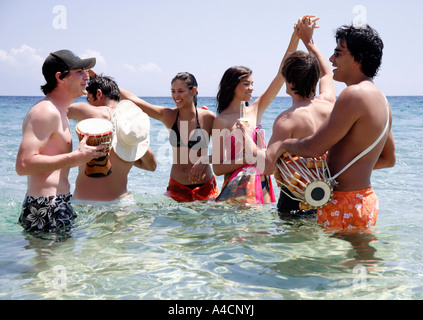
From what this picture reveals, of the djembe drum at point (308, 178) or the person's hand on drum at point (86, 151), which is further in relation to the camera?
the person's hand on drum at point (86, 151)

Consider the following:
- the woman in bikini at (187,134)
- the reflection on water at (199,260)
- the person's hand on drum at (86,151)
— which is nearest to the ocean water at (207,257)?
the reflection on water at (199,260)

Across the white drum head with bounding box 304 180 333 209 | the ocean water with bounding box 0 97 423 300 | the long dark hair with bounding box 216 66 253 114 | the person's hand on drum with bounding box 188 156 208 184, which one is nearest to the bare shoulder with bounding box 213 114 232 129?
the long dark hair with bounding box 216 66 253 114

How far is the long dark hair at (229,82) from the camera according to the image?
5.37 meters

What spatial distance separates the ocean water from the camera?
11.2 ft

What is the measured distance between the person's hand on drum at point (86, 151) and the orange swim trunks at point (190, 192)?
207 centimetres

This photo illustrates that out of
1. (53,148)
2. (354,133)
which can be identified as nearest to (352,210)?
(354,133)

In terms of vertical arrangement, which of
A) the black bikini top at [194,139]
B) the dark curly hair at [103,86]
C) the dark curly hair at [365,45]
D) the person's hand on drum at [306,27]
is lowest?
the black bikini top at [194,139]

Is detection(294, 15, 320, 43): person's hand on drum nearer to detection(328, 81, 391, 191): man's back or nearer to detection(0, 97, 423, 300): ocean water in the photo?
detection(328, 81, 391, 191): man's back

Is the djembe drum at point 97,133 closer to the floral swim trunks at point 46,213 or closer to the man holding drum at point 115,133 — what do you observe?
the floral swim trunks at point 46,213

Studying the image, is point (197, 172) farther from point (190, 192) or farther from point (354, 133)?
point (354, 133)

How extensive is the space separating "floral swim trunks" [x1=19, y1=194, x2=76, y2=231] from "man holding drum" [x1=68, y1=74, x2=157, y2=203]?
3.30ft

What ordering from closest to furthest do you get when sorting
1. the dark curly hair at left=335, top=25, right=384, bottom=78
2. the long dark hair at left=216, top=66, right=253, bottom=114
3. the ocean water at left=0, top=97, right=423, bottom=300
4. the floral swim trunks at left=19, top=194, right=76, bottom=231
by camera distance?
1. the ocean water at left=0, top=97, right=423, bottom=300
2. the dark curly hair at left=335, top=25, right=384, bottom=78
3. the floral swim trunks at left=19, top=194, right=76, bottom=231
4. the long dark hair at left=216, top=66, right=253, bottom=114

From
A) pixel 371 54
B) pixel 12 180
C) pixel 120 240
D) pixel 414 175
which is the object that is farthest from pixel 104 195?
pixel 414 175
